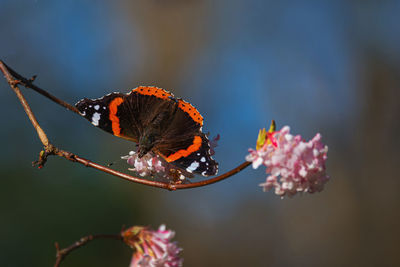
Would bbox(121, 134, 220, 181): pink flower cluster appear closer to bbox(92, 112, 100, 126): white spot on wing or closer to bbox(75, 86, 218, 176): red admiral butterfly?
bbox(75, 86, 218, 176): red admiral butterfly

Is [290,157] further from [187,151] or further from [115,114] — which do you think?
[115,114]

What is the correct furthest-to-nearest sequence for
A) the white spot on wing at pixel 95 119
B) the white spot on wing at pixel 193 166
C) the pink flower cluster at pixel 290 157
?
the white spot on wing at pixel 95 119, the white spot on wing at pixel 193 166, the pink flower cluster at pixel 290 157

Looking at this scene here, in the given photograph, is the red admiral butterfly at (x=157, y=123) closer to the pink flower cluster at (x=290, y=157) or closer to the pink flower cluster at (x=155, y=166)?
the pink flower cluster at (x=155, y=166)

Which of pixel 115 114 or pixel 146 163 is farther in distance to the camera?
pixel 115 114

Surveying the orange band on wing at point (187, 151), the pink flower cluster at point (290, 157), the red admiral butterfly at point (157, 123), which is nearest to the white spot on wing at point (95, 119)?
the red admiral butterfly at point (157, 123)

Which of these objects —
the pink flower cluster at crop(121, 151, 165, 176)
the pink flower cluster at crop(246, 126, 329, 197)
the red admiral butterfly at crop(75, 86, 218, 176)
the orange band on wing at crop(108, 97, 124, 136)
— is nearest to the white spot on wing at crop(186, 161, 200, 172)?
the red admiral butterfly at crop(75, 86, 218, 176)

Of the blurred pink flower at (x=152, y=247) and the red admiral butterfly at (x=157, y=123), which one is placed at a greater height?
the red admiral butterfly at (x=157, y=123)

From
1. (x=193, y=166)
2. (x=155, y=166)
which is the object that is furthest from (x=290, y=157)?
(x=155, y=166)

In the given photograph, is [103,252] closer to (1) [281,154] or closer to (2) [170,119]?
(2) [170,119]
